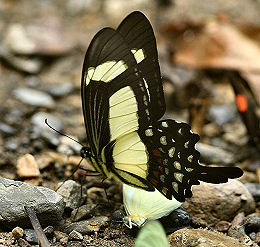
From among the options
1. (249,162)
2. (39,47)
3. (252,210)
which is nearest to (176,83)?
(249,162)

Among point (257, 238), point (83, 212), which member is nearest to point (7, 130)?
point (83, 212)

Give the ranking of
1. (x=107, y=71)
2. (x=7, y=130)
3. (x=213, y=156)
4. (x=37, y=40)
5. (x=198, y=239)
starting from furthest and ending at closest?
(x=37, y=40)
(x=7, y=130)
(x=213, y=156)
(x=107, y=71)
(x=198, y=239)

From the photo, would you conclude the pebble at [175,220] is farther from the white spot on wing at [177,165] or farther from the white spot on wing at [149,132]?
the white spot on wing at [149,132]

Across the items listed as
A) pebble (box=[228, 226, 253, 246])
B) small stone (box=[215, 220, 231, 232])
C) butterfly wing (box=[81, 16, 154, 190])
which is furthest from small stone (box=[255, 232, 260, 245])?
butterfly wing (box=[81, 16, 154, 190])

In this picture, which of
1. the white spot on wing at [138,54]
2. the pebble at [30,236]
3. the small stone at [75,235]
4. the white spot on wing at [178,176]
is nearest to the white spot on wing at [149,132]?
the white spot on wing at [178,176]

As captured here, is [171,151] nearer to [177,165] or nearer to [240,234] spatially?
[177,165]

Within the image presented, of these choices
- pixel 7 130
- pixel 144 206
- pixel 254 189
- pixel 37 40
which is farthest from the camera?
pixel 37 40

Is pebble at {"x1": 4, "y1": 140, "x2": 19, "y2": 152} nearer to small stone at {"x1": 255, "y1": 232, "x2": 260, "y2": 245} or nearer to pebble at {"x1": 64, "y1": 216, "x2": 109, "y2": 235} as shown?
pebble at {"x1": 64, "y1": 216, "x2": 109, "y2": 235}
